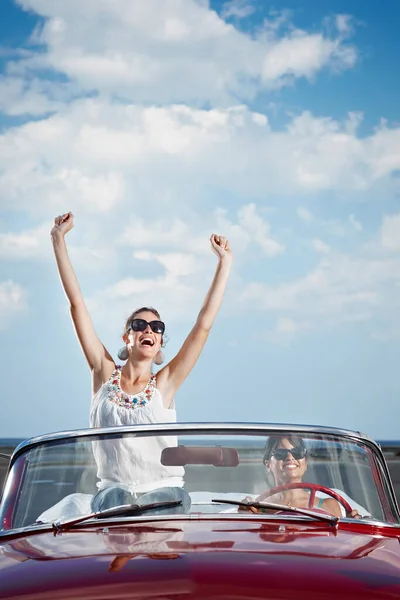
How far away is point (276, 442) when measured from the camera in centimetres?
343

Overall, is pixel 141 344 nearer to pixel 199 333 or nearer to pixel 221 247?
pixel 199 333

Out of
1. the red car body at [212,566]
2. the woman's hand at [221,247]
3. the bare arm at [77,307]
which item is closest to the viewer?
the red car body at [212,566]

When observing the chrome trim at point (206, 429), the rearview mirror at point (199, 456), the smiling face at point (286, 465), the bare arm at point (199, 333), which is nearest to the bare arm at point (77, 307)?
the bare arm at point (199, 333)

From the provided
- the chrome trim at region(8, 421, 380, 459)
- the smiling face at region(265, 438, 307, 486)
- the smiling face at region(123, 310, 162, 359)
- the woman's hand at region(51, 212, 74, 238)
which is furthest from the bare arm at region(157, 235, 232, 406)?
the smiling face at region(265, 438, 307, 486)

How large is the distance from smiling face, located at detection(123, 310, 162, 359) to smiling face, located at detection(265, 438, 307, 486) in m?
1.67

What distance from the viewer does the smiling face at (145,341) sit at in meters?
4.97

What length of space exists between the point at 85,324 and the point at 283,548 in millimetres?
2968

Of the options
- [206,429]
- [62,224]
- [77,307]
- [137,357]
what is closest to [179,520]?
[206,429]

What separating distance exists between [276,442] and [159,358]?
1881 mm

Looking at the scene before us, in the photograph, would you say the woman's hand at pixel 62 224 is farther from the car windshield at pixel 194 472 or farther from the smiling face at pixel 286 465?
the smiling face at pixel 286 465

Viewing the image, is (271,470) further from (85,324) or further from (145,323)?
(85,324)

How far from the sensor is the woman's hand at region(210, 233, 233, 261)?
5.71 m

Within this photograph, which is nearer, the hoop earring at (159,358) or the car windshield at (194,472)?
the car windshield at (194,472)

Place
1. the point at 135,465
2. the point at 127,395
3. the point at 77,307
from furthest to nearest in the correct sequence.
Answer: the point at 77,307 → the point at 127,395 → the point at 135,465
